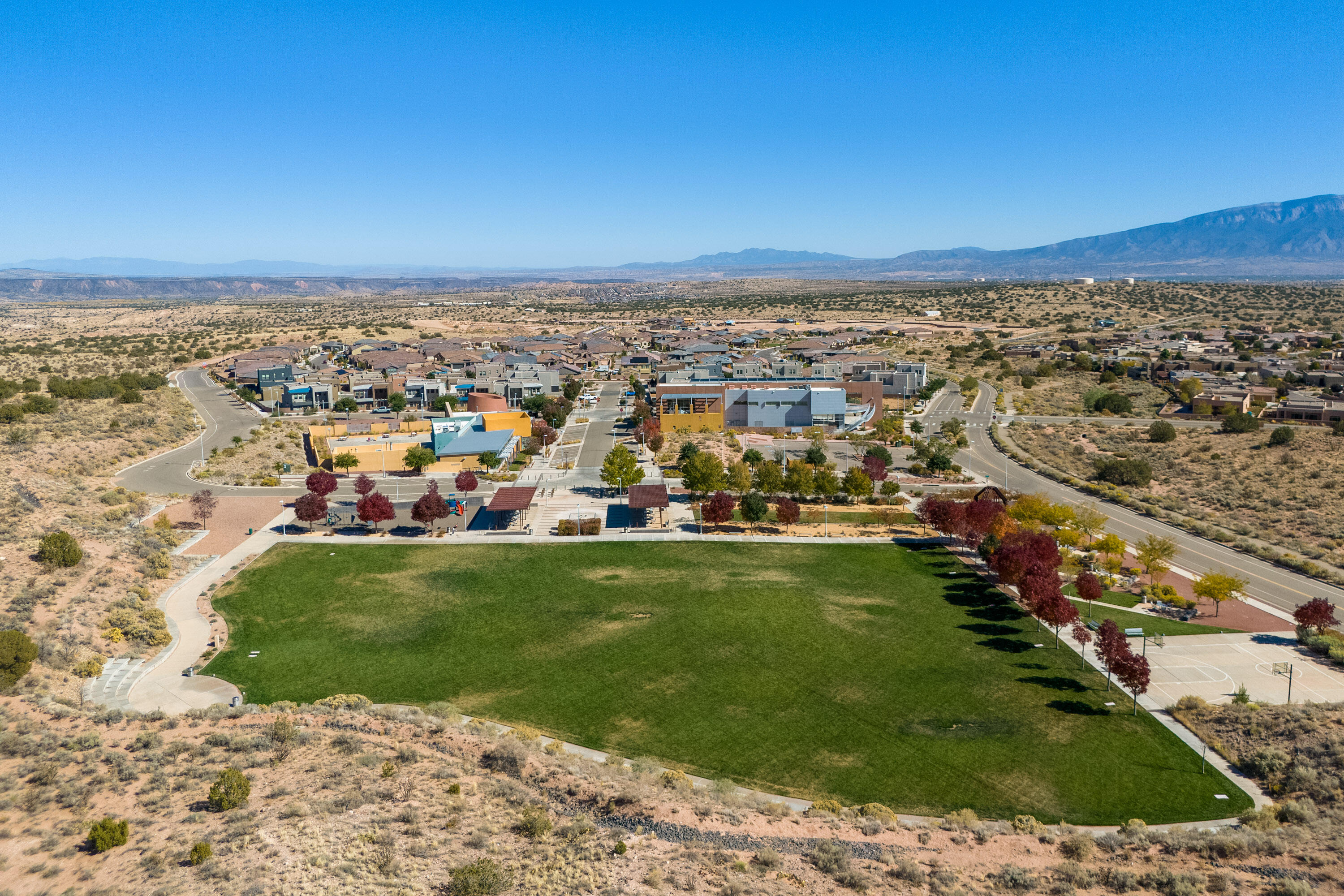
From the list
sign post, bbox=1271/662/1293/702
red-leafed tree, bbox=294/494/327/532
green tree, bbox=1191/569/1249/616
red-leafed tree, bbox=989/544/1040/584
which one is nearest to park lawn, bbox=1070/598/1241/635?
green tree, bbox=1191/569/1249/616

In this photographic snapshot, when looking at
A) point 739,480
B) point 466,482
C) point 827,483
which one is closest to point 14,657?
point 466,482

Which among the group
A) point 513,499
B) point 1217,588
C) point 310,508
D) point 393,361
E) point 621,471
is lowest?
point 1217,588

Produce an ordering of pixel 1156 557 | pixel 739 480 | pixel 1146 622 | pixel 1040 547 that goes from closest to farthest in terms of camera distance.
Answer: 1. pixel 1146 622
2. pixel 1040 547
3. pixel 1156 557
4. pixel 739 480

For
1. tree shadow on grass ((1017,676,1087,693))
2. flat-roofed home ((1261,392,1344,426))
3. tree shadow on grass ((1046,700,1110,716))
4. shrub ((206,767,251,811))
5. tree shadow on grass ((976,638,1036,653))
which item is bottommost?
tree shadow on grass ((1046,700,1110,716))

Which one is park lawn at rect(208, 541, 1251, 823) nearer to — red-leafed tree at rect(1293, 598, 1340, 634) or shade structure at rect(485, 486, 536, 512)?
shade structure at rect(485, 486, 536, 512)

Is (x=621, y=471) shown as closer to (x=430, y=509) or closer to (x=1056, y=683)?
(x=430, y=509)

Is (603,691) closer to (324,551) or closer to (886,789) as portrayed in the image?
(886,789)
